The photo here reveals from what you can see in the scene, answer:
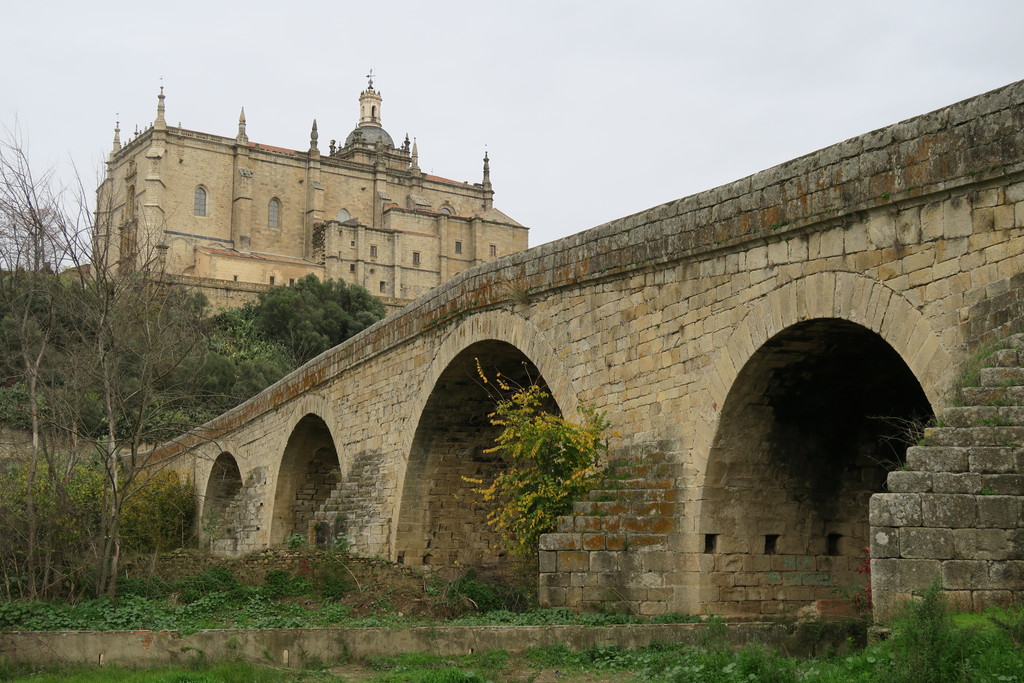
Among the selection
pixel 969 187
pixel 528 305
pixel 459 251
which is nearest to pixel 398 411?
pixel 528 305

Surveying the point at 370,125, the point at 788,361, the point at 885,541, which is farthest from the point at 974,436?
the point at 370,125

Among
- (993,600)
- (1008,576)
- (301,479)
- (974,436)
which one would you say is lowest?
(993,600)

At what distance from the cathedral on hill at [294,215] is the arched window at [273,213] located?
7 cm

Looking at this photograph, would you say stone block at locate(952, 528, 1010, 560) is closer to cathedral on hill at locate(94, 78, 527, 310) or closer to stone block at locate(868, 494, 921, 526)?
stone block at locate(868, 494, 921, 526)

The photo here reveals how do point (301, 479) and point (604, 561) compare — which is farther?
point (301, 479)

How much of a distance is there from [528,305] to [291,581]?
202 inches

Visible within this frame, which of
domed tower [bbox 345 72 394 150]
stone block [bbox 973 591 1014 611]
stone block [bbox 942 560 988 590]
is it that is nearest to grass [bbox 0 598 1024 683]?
stone block [bbox 973 591 1014 611]

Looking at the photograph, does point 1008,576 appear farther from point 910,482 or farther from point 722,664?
point 722,664

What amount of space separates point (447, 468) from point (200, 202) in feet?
207

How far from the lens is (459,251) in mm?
79875

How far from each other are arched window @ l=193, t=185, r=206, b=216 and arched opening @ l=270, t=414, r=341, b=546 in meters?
55.8

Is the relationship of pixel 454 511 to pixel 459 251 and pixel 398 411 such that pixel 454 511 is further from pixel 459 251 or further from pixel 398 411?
pixel 459 251

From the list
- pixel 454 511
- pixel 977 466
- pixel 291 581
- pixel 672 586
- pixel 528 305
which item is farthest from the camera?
pixel 454 511

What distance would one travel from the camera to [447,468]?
52.4 feet
